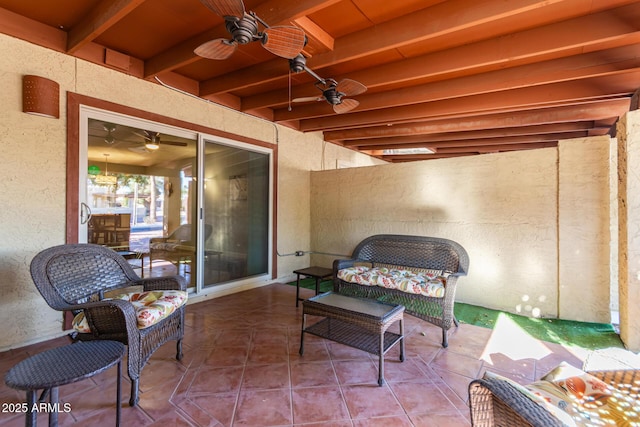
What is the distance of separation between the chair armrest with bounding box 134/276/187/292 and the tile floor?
544 mm

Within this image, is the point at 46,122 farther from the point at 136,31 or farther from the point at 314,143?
the point at 314,143

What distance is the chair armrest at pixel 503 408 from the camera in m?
0.94

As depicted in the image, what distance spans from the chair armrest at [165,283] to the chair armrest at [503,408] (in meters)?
2.25


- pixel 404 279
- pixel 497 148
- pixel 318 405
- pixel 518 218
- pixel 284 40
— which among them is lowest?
pixel 318 405

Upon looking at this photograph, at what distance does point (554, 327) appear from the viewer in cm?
310

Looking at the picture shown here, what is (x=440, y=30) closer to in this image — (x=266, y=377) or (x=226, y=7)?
(x=226, y=7)

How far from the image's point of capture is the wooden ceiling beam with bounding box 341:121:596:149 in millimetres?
4691

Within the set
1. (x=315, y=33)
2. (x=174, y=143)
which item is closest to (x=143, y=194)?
(x=174, y=143)

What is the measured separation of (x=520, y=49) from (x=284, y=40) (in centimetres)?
203

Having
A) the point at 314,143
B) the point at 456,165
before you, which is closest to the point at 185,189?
the point at 314,143

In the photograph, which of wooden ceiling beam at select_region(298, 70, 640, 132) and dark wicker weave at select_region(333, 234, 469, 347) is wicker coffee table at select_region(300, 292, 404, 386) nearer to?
dark wicker weave at select_region(333, 234, 469, 347)

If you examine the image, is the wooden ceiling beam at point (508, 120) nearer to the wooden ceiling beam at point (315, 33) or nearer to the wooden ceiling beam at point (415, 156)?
the wooden ceiling beam at point (415, 156)

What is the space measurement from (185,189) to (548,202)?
4404 millimetres

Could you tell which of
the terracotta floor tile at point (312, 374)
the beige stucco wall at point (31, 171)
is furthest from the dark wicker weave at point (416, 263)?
the beige stucco wall at point (31, 171)
